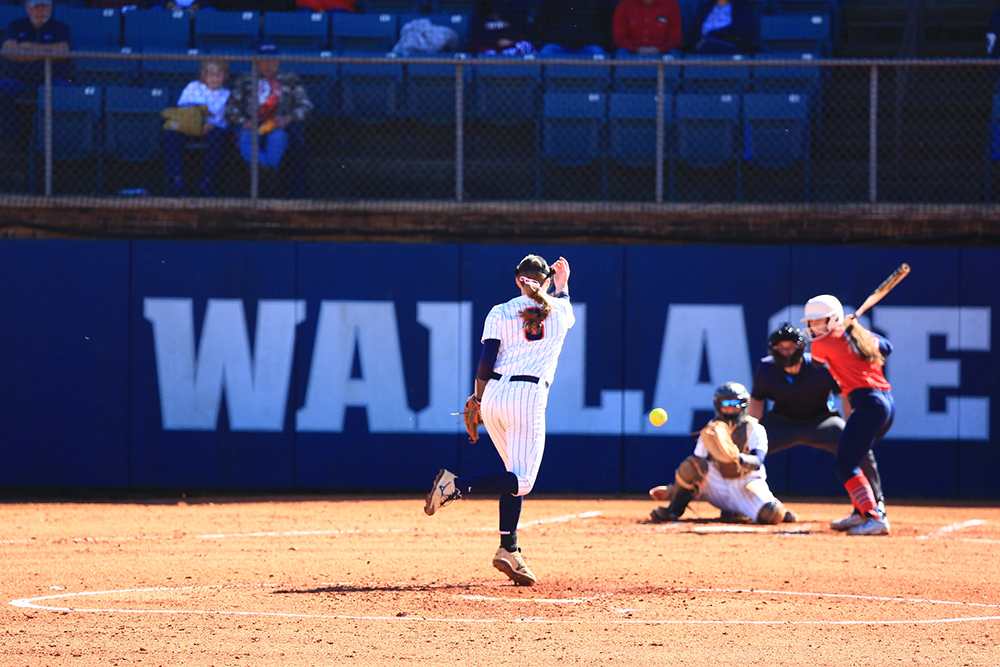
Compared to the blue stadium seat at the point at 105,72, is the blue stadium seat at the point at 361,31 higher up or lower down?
higher up

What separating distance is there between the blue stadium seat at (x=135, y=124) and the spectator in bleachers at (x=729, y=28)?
614cm

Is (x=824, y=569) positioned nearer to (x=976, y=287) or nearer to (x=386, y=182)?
(x=976, y=287)

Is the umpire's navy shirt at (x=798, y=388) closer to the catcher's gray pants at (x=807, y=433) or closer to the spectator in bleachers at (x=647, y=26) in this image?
the catcher's gray pants at (x=807, y=433)

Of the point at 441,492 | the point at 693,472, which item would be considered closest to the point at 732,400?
the point at 693,472

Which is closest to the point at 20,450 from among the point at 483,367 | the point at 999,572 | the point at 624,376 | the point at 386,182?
the point at 386,182

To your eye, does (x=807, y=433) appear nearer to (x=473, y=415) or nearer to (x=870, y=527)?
(x=870, y=527)

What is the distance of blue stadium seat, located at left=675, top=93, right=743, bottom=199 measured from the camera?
12.5 m

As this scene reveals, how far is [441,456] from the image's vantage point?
12570 millimetres

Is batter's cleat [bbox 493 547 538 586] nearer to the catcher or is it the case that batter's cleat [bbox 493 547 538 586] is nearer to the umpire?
the catcher

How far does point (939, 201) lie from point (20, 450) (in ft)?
32.8

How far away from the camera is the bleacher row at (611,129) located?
487 inches

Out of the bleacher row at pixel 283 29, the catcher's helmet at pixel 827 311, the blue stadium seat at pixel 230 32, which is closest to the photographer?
the catcher's helmet at pixel 827 311

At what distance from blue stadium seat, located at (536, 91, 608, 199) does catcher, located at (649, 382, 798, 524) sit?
3.38 metres

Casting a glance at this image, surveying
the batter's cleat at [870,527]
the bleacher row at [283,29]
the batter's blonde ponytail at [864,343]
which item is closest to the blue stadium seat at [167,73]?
the bleacher row at [283,29]
